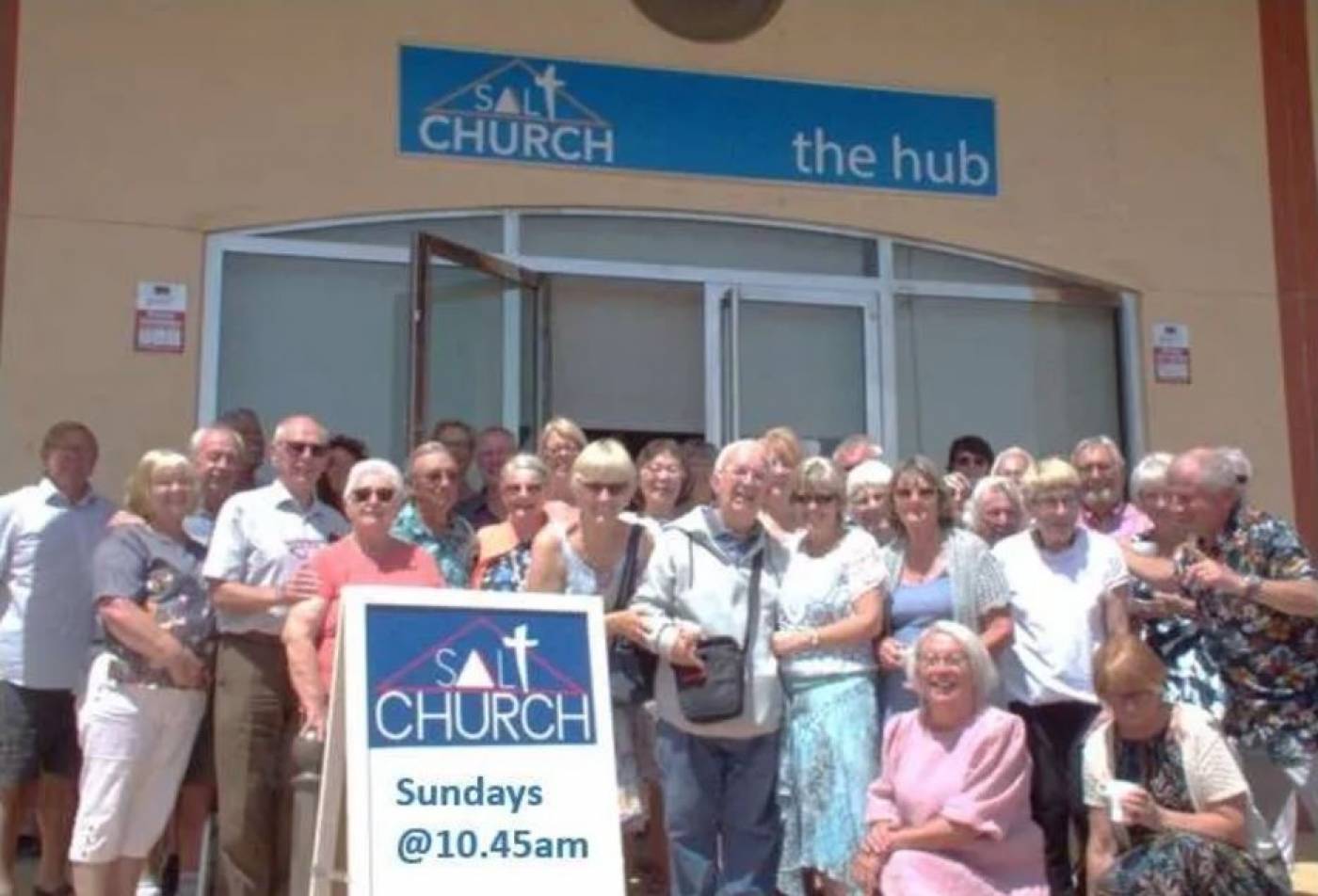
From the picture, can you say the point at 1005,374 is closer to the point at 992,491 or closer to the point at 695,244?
the point at 695,244

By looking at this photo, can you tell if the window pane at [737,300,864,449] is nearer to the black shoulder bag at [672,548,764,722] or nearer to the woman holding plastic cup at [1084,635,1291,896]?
the black shoulder bag at [672,548,764,722]

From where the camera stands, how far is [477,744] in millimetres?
4273

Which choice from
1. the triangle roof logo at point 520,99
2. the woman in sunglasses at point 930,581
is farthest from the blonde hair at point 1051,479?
the triangle roof logo at point 520,99

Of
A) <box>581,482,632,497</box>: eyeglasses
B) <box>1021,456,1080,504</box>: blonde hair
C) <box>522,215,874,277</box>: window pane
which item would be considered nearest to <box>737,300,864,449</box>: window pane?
<box>522,215,874,277</box>: window pane

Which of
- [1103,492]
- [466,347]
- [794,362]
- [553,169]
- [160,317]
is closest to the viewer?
[1103,492]

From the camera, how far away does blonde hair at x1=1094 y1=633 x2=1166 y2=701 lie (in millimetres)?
4223

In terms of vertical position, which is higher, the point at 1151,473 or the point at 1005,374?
the point at 1005,374

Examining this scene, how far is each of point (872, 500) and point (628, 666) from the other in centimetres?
105

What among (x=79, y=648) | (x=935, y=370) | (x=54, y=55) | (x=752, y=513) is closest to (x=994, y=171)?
(x=935, y=370)

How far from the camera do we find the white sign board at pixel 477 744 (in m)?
4.11

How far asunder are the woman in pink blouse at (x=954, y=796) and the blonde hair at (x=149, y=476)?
239cm

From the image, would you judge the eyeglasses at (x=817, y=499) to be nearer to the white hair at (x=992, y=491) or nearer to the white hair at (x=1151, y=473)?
the white hair at (x=992, y=491)

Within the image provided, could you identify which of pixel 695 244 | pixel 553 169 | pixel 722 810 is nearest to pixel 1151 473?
pixel 722 810

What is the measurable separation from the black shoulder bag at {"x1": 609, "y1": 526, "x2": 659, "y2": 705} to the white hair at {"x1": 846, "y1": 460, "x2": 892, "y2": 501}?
92 centimetres
